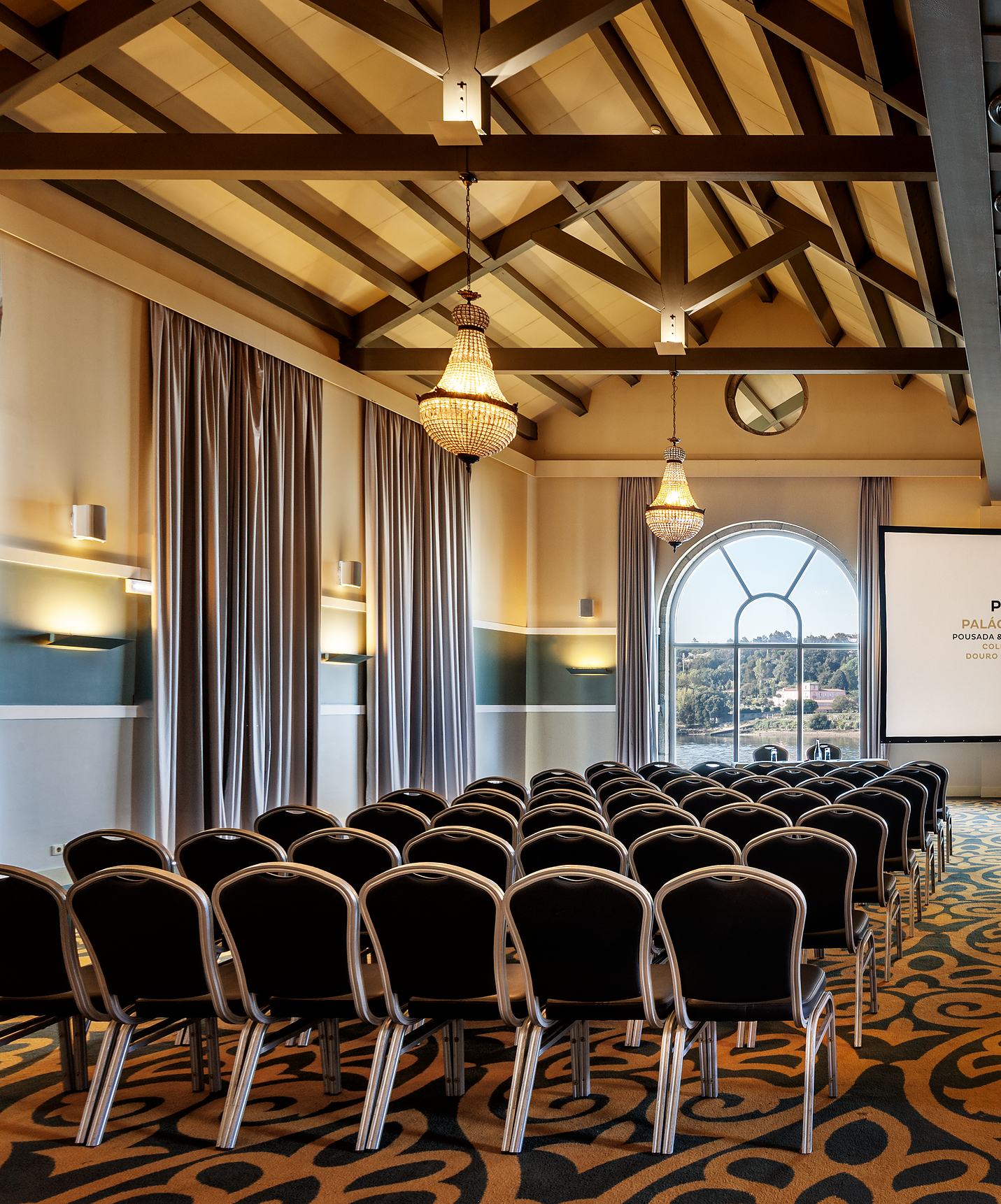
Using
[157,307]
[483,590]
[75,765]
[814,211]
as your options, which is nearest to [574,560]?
[483,590]

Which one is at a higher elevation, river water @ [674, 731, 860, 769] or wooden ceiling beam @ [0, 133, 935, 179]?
wooden ceiling beam @ [0, 133, 935, 179]

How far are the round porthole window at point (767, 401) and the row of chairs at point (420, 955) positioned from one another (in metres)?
11.3

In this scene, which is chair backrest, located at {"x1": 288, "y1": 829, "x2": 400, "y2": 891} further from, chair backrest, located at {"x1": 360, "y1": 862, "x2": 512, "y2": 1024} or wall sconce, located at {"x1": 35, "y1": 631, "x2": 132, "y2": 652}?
wall sconce, located at {"x1": 35, "y1": 631, "x2": 132, "y2": 652}

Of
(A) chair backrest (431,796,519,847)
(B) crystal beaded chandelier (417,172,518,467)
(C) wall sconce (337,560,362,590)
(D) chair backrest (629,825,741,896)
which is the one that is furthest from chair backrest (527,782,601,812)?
(C) wall sconce (337,560,362,590)

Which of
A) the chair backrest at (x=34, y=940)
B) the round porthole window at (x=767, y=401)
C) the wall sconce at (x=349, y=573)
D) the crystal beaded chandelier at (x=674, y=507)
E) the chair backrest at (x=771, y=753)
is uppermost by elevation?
the round porthole window at (x=767, y=401)

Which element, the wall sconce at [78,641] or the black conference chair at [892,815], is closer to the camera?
the black conference chair at [892,815]

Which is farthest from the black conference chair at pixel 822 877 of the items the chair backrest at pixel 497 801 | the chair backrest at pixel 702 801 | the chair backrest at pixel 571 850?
the chair backrest at pixel 497 801

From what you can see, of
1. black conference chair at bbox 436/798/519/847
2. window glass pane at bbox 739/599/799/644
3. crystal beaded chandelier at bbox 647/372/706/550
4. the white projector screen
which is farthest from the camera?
window glass pane at bbox 739/599/799/644

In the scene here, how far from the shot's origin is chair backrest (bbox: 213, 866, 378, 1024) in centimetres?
302

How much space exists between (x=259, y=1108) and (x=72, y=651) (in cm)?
393

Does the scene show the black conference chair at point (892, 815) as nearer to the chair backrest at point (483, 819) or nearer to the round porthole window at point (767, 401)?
the chair backrest at point (483, 819)

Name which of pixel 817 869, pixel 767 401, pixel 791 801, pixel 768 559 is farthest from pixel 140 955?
pixel 767 401

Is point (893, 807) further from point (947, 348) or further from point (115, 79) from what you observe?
point (115, 79)

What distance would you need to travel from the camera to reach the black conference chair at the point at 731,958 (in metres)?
2.93
